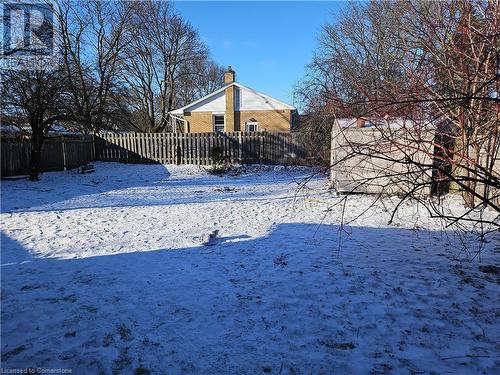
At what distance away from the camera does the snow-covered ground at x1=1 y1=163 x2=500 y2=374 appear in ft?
7.75

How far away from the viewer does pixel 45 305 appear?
307 centimetres

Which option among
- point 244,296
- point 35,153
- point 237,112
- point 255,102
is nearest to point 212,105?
point 237,112

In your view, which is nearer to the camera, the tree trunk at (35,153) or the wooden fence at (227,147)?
the tree trunk at (35,153)

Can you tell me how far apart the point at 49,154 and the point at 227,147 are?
25.0ft

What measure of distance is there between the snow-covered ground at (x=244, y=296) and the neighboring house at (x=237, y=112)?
1569 cm

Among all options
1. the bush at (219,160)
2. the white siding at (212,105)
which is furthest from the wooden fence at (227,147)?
the white siding at (212,105)

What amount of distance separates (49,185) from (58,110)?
256 centimetres

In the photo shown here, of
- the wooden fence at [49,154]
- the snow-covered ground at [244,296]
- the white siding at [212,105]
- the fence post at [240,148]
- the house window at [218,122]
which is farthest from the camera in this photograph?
the house window at [218,122]

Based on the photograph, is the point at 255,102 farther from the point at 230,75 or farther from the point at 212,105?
the point at 230,75

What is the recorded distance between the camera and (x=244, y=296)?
3.29 metres

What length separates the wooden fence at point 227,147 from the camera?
1633cm

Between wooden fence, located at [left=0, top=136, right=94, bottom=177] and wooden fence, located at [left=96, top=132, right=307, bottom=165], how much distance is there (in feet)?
9.35

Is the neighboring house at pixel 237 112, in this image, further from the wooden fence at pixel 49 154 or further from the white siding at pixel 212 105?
the wooden fence at pixel 49 154

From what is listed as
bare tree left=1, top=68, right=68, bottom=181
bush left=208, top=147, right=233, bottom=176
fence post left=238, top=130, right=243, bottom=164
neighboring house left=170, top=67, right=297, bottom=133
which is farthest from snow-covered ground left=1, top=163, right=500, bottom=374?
neighboring house left=170, top=67, right=297, bottom=133
